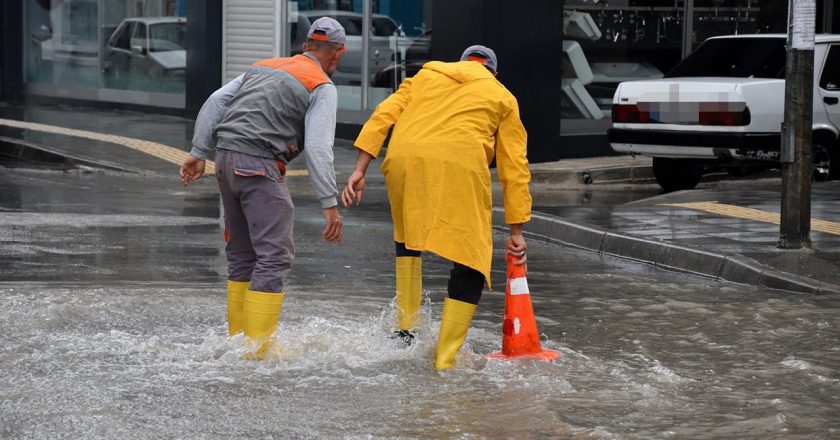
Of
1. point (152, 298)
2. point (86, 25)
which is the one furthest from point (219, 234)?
point (86, 25)

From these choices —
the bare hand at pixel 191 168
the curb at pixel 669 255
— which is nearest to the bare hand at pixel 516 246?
the bare hand at pixel 191 168

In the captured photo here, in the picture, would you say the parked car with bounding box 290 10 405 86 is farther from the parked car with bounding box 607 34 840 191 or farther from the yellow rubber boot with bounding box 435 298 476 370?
the yellow rubber boot with bounding box 435 298 476 370

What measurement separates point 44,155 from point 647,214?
8055 millimetres

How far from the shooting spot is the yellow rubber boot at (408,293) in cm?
676

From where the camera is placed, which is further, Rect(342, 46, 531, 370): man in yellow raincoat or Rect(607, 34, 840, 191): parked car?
Rect(607, 34, 840, 191): parked car

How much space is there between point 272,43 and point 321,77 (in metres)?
14.1

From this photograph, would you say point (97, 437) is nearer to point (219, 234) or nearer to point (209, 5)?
point (219, 234)

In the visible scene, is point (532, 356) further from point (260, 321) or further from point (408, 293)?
point (260, 321)

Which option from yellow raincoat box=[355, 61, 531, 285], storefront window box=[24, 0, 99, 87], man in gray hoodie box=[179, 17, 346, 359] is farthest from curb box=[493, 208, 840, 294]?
storefront window box=[24, 0, 99, 87]

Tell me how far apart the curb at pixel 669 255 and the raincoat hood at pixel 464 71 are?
11.0ft

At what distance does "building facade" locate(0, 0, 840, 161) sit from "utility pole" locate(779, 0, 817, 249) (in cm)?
695

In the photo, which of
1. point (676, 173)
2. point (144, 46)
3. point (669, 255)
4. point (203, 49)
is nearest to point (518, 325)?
point (669, 255)

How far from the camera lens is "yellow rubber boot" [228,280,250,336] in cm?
682

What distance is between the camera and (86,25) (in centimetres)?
2494
